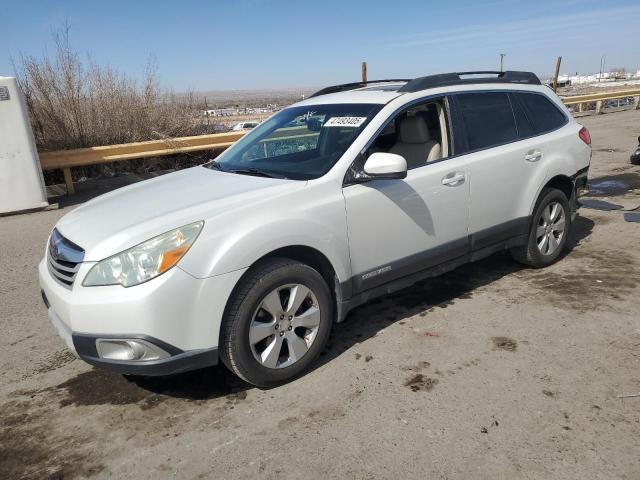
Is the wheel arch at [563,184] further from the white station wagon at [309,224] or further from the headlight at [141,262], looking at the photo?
the headlight at [141,262]

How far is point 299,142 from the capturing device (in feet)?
14.0

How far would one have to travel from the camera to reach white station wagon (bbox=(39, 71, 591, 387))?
8.99 ft

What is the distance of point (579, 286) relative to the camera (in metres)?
4.49

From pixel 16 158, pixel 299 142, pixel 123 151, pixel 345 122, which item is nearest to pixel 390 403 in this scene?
pixel 345 122

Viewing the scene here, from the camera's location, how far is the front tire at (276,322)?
2.90 m

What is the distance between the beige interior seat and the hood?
1181 millimetres

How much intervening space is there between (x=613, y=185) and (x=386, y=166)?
22.9 feet

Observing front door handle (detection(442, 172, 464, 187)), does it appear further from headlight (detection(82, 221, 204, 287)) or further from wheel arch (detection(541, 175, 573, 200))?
headlight (detection(82, 221, 204, 287))

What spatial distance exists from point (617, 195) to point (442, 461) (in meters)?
6.96

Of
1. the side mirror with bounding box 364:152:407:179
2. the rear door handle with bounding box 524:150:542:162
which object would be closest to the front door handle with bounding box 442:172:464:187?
the side mirror with bounding box 364:152:407:179

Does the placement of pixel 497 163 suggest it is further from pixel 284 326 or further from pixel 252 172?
pixel 284 326

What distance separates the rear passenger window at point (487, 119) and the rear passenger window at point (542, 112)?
0.97ft

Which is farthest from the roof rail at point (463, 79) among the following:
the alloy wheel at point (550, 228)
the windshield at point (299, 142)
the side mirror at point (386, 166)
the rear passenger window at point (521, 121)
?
the alloy wheel at point (550, 228)

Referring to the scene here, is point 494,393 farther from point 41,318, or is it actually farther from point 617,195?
point 617,195
